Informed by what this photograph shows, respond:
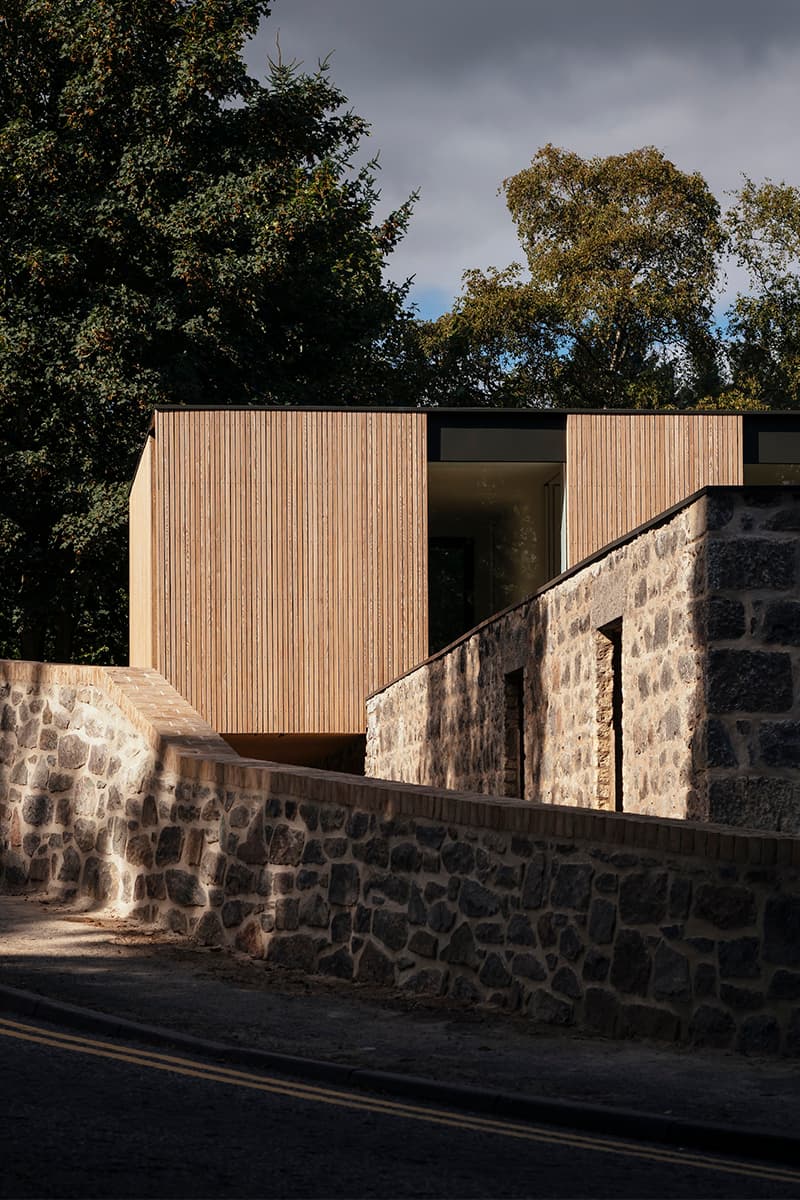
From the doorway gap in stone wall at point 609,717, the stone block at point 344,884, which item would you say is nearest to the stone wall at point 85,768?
the stone block at point 344,884

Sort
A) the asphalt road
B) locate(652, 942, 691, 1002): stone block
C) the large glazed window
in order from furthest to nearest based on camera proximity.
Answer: the large glazed window < locate(652, 942, 691, 1002): stone block < the asphalt road

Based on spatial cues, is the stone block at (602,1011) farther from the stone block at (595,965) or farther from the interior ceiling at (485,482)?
the interior ceiling at (485,482)

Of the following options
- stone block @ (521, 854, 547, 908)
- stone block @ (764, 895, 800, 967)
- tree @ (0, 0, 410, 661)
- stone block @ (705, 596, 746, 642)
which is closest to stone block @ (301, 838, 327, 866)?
stone block @ (521, 854, 547, 908)

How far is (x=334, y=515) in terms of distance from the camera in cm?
2480

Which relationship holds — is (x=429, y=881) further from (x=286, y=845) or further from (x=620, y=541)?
(x=620, y=541)

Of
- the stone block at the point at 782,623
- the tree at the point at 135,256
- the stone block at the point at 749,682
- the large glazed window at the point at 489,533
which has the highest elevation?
the tree at the point at 135,256

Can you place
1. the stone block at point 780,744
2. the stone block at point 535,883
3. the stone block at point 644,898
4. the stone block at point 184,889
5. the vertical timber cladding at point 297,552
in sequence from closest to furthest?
the stone block at point 644,898 → the stone block at point 535,883 → the stone block at point 780,744 → the stone block at point 184,889 → the vertical timber cladding at point 297,552

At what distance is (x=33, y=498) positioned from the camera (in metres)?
Answer: 36.5

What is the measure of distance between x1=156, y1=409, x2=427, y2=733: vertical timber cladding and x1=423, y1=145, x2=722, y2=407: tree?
21.0 m

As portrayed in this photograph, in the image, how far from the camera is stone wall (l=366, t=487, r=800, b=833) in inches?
475

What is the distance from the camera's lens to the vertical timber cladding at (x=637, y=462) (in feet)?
80.7

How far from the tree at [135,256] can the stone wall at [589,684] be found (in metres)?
15.7

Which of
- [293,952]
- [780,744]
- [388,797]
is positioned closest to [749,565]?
[780,744]

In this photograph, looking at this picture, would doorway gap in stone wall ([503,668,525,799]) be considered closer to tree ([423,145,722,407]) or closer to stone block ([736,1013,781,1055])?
stone block ([736,1013,781,1055])
